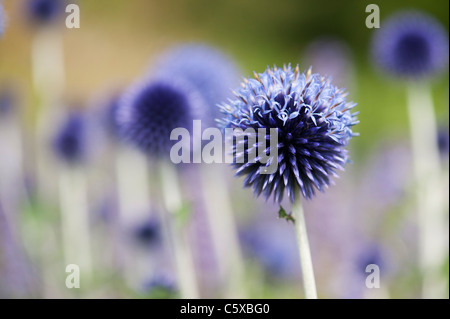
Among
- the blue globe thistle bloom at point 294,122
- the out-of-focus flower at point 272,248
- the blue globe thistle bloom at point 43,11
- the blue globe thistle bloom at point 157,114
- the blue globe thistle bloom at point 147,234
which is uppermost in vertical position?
the blue globe thistle bloom at point 43,11

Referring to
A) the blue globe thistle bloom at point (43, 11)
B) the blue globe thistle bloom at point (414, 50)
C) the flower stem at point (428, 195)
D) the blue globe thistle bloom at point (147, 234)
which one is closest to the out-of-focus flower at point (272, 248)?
the blue globe thistle bloom at point (147, 234)

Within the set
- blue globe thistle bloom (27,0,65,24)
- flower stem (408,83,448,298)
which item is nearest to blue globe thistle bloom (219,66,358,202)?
flower stem (408,83,448,298)

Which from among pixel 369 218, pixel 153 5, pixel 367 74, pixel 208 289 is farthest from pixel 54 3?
pixel 367 74

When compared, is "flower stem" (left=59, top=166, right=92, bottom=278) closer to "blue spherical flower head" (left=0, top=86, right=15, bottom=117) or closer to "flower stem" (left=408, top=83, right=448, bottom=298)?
"blue spherical flower head" (left=0, top=86, right=15, bottom=117)

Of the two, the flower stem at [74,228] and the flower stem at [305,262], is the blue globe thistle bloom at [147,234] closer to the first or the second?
the flower stem at [74,228]

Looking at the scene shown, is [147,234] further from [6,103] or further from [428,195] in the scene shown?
[428,195]

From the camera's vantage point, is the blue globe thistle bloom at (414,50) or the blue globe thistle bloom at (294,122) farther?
the blue globe thistle bloom at (414,50)
